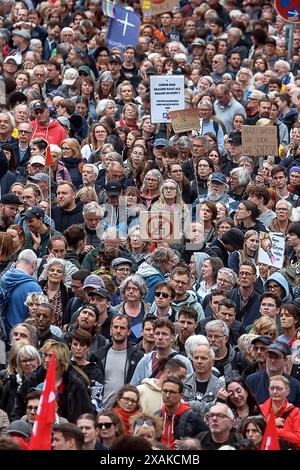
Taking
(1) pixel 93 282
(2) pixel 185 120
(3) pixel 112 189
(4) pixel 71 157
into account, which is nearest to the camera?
(1) pixel 93 282

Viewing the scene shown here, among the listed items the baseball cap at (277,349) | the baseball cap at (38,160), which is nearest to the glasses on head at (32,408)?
the baseball cap at (277,349)

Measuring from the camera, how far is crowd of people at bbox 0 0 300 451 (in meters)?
13.5

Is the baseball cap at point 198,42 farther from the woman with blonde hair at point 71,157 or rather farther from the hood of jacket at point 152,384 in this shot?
the hood of jacket at point 152,384

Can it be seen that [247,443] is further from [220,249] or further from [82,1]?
[82,1]

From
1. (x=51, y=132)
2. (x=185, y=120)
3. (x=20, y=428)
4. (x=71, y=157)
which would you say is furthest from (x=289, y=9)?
(x=20, y=428)

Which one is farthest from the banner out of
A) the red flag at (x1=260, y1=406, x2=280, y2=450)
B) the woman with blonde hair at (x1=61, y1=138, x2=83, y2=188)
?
the red flag at (x1=260, y1=406, x2=280, y2=450)

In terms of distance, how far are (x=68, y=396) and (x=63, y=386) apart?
0.11m

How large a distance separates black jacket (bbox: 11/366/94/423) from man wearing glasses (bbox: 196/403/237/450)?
3.87 feet

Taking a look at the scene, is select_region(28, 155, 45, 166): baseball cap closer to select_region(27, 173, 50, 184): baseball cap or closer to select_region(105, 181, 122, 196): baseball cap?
select_region(27, 173, 50, 184): baseball cap

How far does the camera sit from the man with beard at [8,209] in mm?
17766

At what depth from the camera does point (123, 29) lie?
2548 centimetres

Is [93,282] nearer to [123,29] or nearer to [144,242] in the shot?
[144,242]

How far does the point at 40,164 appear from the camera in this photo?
19547 millimetres

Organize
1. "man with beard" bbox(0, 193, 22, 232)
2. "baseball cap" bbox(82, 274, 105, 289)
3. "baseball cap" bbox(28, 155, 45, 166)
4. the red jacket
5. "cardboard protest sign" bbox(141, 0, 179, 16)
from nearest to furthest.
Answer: the red jacket → "baseball cap" bbox(82, 274, 105, 289) → "man with beard" bbox(0, 193, 22, 232) → "baseball cap" bbox(28, 155, 45, 166) → "cardboard protest sign" bbox(141, 0, 179, 16)
